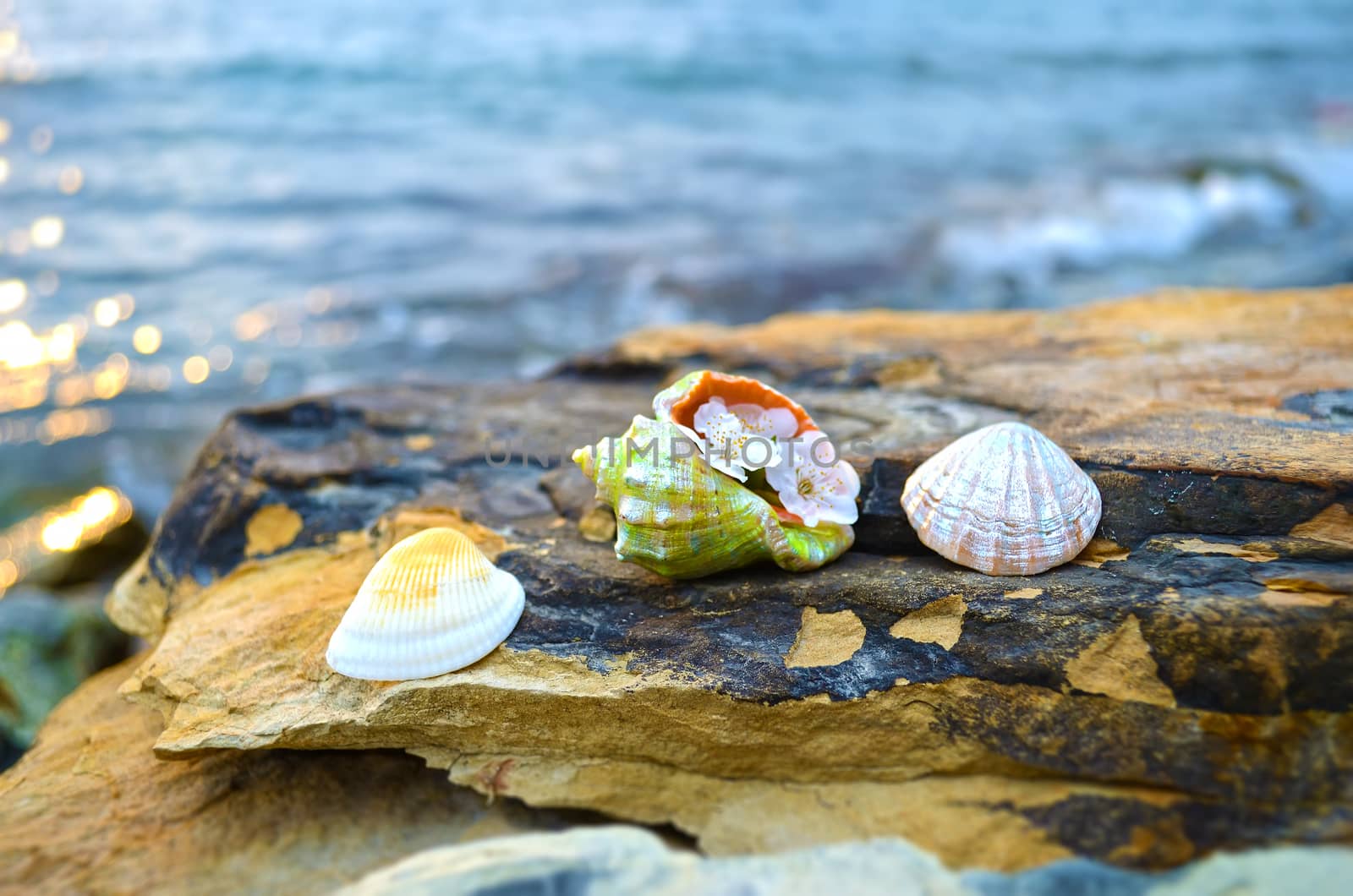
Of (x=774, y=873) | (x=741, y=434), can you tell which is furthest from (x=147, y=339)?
(x=774, y=873)

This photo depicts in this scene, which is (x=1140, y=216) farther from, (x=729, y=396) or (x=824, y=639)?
(x=824, y=639)

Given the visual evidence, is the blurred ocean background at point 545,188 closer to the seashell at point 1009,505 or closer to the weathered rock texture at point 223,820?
the weathered rock texture at point 223,820

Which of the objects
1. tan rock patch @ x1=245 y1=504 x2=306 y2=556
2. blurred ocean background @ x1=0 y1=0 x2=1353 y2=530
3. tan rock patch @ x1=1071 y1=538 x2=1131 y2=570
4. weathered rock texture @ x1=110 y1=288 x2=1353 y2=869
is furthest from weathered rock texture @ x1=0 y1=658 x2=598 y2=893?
blurred ocean background @ x1=0 y1=0 x2=1353 y2=530

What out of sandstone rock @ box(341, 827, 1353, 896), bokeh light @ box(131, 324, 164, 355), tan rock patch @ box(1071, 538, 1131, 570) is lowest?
sandstone rock @ box(341, 827, 1353, 896)

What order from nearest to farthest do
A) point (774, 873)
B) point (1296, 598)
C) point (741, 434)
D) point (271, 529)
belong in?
1. point (774, 873)
2. point (1296, 598)
3. point (741, 434)
4. point (271, 529)

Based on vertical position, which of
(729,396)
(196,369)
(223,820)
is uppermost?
(729,396)

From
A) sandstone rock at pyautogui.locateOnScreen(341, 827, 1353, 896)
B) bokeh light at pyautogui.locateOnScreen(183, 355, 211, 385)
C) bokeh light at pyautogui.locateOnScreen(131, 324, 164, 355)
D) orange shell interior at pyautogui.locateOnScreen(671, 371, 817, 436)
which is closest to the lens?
sandstone rock at pyautogui.locateOnScreen(341, 827, 1353, 896)

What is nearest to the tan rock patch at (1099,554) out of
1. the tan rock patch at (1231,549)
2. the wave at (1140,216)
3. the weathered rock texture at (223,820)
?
the tan rock patch at (1231,549)

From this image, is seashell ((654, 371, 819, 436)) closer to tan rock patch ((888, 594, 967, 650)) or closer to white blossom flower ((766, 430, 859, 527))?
white blossom flower ((766, 430, 859, 527))
